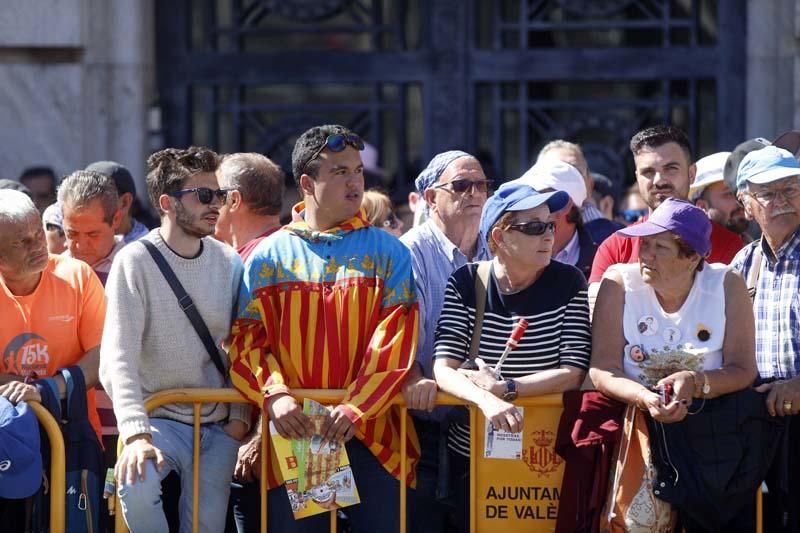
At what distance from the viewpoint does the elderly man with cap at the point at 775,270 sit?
525 centimetres

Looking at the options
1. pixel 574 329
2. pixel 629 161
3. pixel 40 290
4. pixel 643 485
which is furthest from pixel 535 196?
pixel 629 161

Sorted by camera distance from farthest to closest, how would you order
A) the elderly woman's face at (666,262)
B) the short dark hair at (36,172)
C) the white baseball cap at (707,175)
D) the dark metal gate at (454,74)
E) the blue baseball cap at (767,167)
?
the dark metal gate at (454,74)
the short dark hair at (36,172)
the white baseball cap at (707,175)
the blue baseball cap at (767,167)
the elderly woman's face at (666,262)

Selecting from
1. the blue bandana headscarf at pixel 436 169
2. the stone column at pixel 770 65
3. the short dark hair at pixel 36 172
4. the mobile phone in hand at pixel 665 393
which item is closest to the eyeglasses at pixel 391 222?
the blue bandana headscarf at pixel 436 169

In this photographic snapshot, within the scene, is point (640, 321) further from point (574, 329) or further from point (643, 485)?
point (643, 485)

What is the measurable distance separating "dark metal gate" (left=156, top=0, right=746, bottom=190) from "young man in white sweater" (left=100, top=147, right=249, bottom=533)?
4.11 metres

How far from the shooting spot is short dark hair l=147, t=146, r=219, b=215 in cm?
539

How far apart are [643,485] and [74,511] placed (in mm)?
2128

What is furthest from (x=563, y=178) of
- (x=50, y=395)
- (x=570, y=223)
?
(x=50, y=395)

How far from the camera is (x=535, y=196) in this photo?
5.31 meters

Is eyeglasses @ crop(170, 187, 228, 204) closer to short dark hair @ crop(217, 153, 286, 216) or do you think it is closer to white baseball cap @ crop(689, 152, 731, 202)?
short dark hair @ crop(217, 153, 286, 216)

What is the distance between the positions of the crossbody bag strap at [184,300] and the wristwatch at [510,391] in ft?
3.71

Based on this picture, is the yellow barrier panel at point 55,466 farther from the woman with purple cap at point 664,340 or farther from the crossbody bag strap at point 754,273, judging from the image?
the crossbody bag strap at point 754,273

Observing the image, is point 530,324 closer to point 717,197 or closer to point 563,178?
point 563,178

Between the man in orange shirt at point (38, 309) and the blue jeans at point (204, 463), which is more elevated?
the man in orange shirt at point (38, 309)
